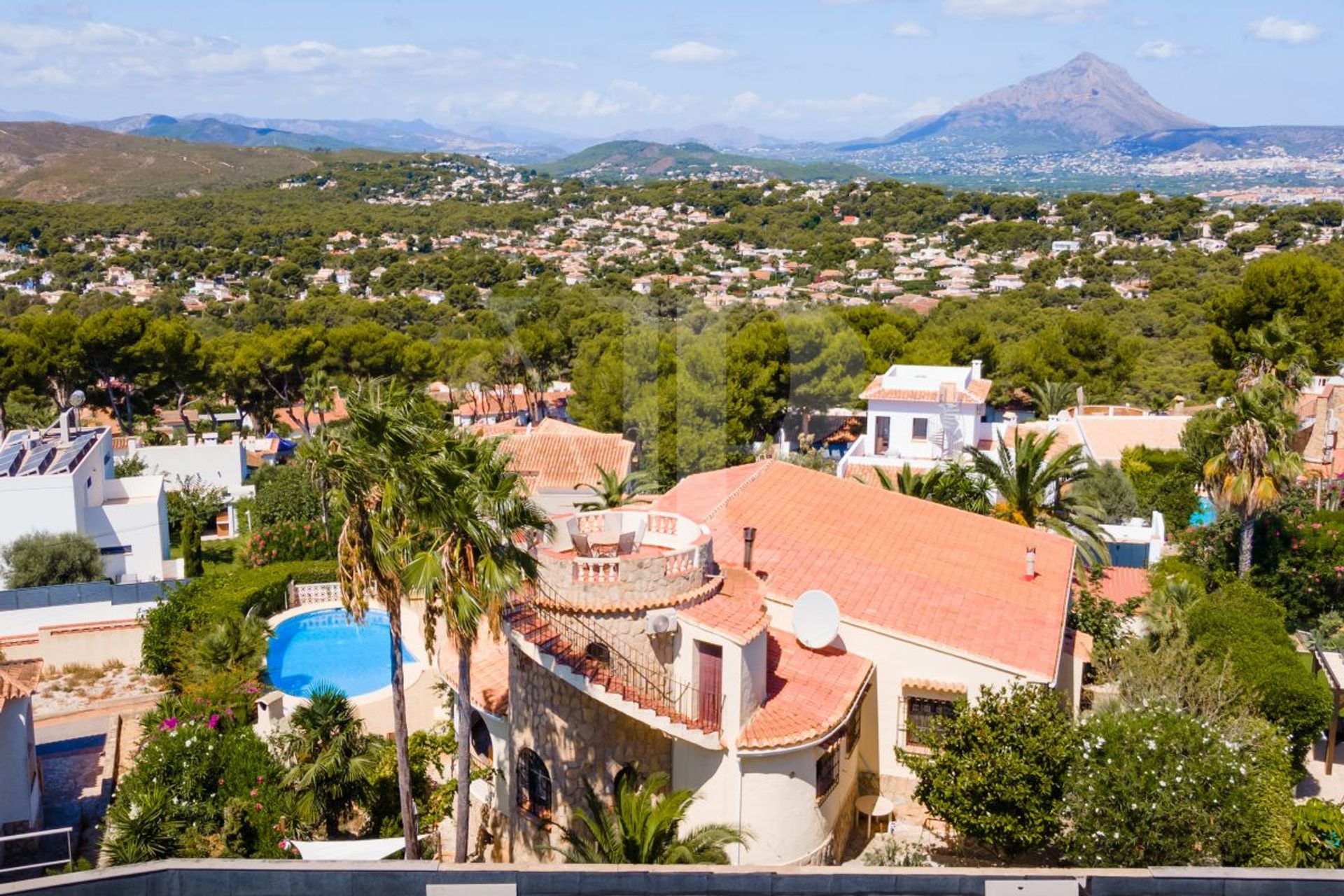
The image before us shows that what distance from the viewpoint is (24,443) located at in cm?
2817

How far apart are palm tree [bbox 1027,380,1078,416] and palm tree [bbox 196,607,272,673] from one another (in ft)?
101

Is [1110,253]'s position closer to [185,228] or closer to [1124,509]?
[1124,509]

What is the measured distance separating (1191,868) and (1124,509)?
23443 mm

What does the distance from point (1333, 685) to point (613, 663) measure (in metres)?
11.1

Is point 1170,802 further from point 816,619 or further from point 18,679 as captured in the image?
point 18,679

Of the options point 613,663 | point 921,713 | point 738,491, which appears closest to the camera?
point 613,663

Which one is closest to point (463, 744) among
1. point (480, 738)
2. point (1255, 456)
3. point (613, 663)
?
point (613, 663)

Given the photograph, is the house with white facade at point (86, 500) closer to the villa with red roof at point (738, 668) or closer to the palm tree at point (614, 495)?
the palm tree at point (614, 495)

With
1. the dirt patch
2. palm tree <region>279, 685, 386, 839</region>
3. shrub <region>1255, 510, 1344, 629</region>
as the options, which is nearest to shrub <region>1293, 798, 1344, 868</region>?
shrub <region>1255, 510, 1344, 629</region>

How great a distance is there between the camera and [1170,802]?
37.2 feet

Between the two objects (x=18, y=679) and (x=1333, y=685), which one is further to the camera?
(x=1333, y=685)

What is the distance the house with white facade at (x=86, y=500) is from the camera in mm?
24922

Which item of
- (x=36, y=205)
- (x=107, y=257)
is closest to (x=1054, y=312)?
(x=107, y=257)

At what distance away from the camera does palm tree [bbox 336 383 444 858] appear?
10.5 meters
